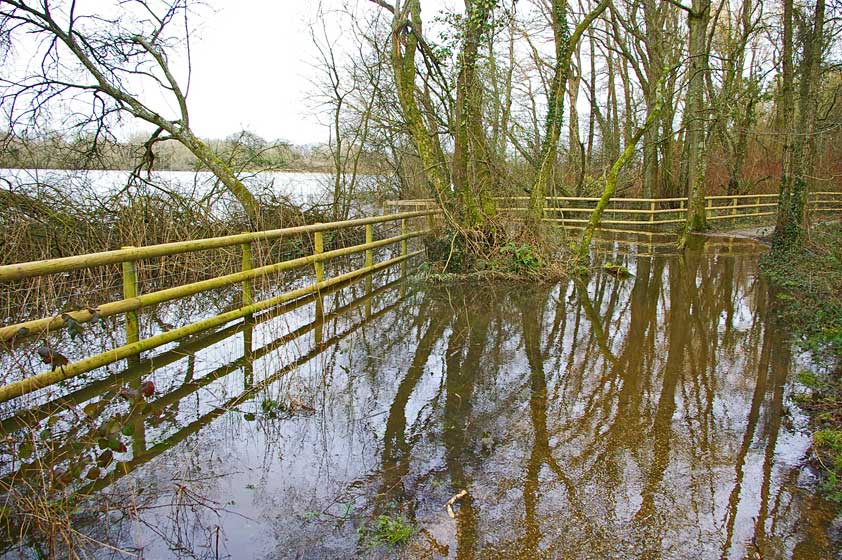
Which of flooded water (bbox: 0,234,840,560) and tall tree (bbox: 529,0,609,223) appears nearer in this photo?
flooded water (bbox: 0,234,840,560)

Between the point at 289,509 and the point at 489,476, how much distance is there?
48.2 inches

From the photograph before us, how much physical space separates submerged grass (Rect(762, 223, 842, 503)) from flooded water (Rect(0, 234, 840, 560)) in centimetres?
15

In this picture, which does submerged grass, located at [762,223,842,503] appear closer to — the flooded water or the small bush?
the flooded water

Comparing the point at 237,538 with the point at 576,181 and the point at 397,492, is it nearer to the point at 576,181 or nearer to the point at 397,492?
the point at 397,492

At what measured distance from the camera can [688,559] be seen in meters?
2.78

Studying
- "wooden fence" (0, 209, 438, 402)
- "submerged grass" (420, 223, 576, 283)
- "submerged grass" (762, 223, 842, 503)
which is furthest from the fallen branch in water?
"submerged grass" (420, 223, 576, 283)

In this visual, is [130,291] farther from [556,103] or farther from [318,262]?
[556,103]

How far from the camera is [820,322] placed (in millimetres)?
6914

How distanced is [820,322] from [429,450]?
5702 millimetres

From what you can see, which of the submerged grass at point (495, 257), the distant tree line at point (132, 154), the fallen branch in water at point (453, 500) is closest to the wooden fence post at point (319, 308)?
the submerged grass at point (495, 257)

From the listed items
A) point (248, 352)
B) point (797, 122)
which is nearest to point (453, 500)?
point (248, 352)

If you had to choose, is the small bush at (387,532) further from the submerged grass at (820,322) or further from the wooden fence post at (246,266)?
the wooden fence post at (246,266)

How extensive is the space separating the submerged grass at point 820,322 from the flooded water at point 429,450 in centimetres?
15

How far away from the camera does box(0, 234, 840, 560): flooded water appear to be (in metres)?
2.94
